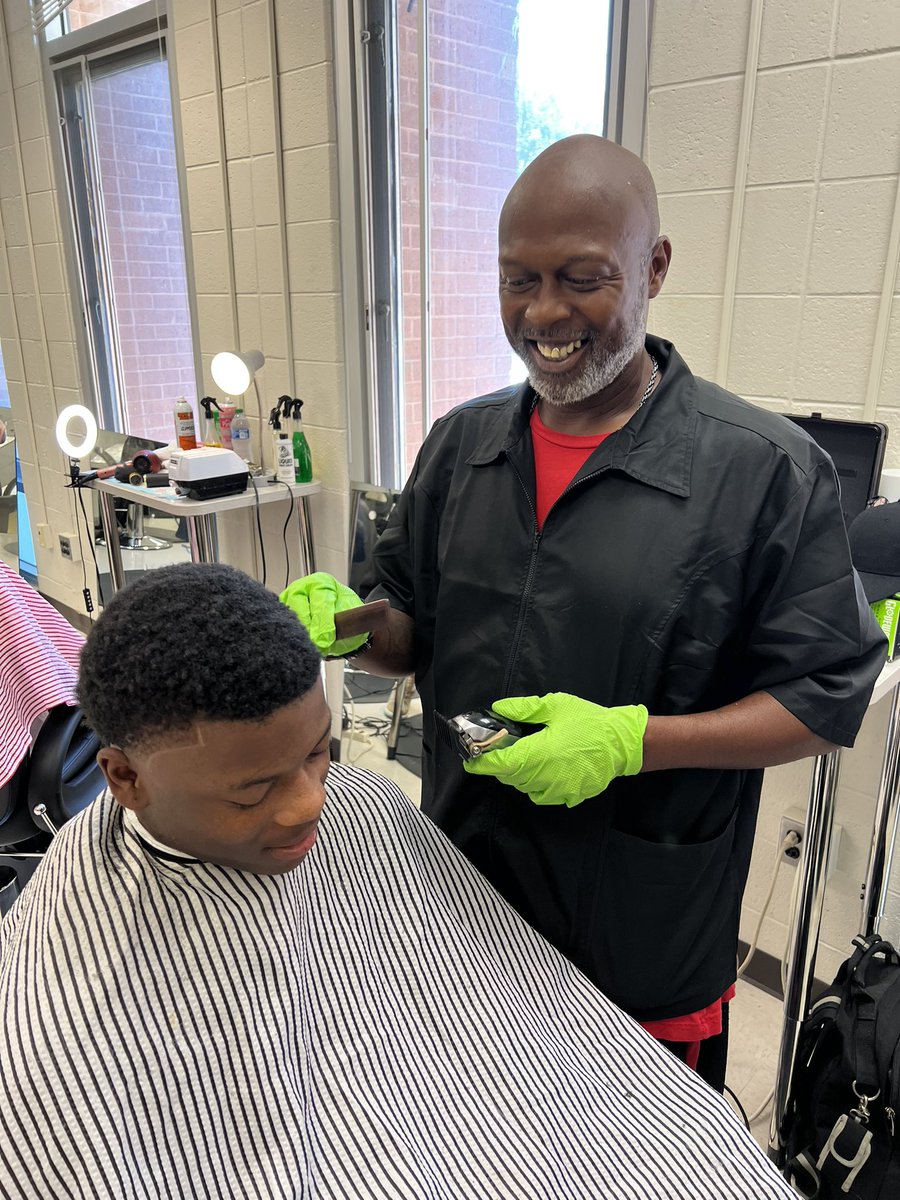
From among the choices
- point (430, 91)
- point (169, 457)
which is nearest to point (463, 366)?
point (430, 91)

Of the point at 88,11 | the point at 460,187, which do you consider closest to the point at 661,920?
the point at 460,187

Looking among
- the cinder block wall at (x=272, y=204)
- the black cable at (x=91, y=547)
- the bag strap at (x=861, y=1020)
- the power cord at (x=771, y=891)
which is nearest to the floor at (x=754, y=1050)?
the power cord at (x=771, y=891)

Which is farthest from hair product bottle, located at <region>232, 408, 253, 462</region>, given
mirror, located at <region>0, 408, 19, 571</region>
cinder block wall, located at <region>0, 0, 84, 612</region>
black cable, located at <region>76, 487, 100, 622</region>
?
mirror, located at <region>0, 408, 19, 571</region>

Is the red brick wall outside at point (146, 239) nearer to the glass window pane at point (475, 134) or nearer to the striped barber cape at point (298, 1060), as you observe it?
the glass window pane at point (475, 134)

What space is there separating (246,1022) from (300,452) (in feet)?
6.63

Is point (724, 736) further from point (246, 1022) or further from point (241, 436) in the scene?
point (241, 436)

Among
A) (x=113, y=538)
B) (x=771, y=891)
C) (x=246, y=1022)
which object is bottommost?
(x=771, y=891)

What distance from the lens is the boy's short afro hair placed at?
0.73m

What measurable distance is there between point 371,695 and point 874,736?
1446 millimetres

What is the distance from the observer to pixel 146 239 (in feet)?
10.9

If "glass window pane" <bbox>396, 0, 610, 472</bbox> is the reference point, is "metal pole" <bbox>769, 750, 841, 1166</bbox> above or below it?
below

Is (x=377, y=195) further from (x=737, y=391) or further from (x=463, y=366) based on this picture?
(x=737, y=391)

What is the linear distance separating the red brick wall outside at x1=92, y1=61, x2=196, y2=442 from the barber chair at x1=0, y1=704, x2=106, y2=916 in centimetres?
212

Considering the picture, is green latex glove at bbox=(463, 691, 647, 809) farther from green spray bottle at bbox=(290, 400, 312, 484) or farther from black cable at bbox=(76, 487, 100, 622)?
black cable at bbox=(76, 487, 100, 622)
